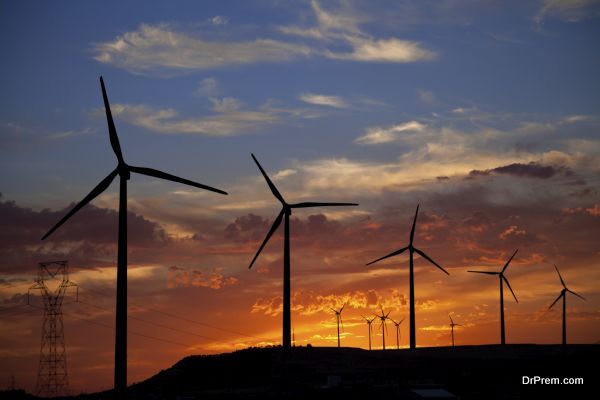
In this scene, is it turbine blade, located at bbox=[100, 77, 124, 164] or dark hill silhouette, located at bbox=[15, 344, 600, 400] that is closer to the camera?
turbine blade, located at bbox=[100, 77, 124, 164]

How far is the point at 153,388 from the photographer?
477ft

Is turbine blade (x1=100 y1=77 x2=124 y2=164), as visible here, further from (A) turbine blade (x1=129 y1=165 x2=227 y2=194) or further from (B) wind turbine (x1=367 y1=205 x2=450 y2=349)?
(B) wind turbine (x1=367 y1=205 x2=450 y2=349)

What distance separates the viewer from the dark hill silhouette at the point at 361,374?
115 metres

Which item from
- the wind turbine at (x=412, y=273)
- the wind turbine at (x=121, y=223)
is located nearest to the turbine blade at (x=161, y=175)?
the wind turbine at (x=121, y=223)

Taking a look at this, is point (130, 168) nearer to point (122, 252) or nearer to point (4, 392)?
point (122, 252)

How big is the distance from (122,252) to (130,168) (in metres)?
14.2

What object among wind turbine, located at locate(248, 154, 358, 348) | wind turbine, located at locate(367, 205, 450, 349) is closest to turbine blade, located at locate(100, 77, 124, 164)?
wind turbine, located at locate(248, 154, 358, 348)

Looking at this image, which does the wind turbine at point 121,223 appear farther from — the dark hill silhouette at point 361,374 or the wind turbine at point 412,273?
the wind turbine at point 412,273

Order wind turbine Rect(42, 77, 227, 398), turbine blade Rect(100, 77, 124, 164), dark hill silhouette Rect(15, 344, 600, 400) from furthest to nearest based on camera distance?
1. dark hill silhouette Rect(15, 344, 600, 400)
2. turbine blade Rect(100, 77, 124, 164)
3. wind turbine Rect(42, 77, 227, 398)

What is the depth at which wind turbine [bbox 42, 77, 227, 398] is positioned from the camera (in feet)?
297

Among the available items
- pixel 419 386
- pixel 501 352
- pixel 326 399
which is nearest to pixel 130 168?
pixel 326 399

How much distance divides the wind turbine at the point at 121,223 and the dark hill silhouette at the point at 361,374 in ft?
87.0

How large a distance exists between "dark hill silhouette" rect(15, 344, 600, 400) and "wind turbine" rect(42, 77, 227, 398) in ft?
87.0

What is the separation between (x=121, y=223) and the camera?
94.4 meters
